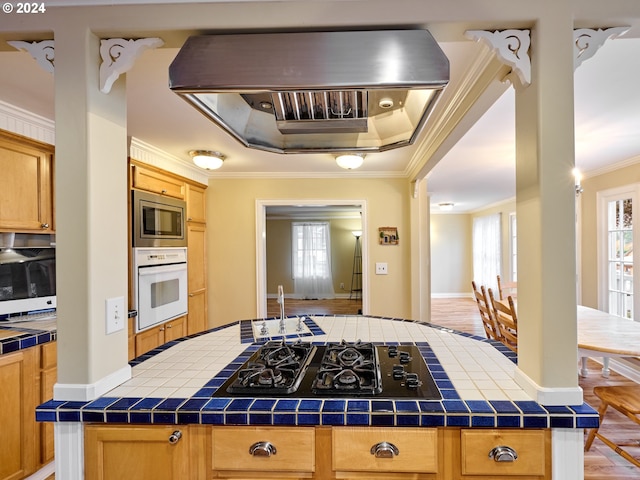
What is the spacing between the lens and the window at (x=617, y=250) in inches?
145

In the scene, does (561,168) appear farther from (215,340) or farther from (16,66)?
(16,66)

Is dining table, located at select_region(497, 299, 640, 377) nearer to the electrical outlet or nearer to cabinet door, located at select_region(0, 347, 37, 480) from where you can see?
the electrical outlet

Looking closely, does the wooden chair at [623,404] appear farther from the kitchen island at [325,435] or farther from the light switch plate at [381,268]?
the light switch plate at [381,268]

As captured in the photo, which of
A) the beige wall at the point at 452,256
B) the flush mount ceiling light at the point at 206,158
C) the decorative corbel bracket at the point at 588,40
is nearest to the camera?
the decorative corbel bracket at the point at 588,40

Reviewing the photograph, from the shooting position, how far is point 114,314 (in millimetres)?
1247

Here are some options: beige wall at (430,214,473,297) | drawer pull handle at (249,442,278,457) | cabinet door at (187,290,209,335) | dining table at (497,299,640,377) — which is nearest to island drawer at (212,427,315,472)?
drawer pull handle at (249,442,278,457)

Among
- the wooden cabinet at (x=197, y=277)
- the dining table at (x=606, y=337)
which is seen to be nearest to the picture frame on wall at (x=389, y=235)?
the dining table at (x=606, y=337)

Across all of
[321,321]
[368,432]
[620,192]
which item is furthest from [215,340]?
[620,192]

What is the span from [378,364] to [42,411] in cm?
115

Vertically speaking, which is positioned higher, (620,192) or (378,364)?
(620,192)

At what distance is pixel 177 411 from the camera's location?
1.06m

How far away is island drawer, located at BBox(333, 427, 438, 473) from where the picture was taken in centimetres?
105

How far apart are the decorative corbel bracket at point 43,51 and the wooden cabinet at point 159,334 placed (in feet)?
6.65

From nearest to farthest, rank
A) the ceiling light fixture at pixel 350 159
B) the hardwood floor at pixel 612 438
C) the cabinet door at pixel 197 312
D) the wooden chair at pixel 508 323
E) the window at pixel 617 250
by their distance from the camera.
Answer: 1. the hardwood floor at pixel 612 438
2. the wooden chair at pixel 508 323
3. the ceiling light fixture at pixel 350 159
4. the cabinet door at pixel 197 312
5. the window at pixel 617 250
